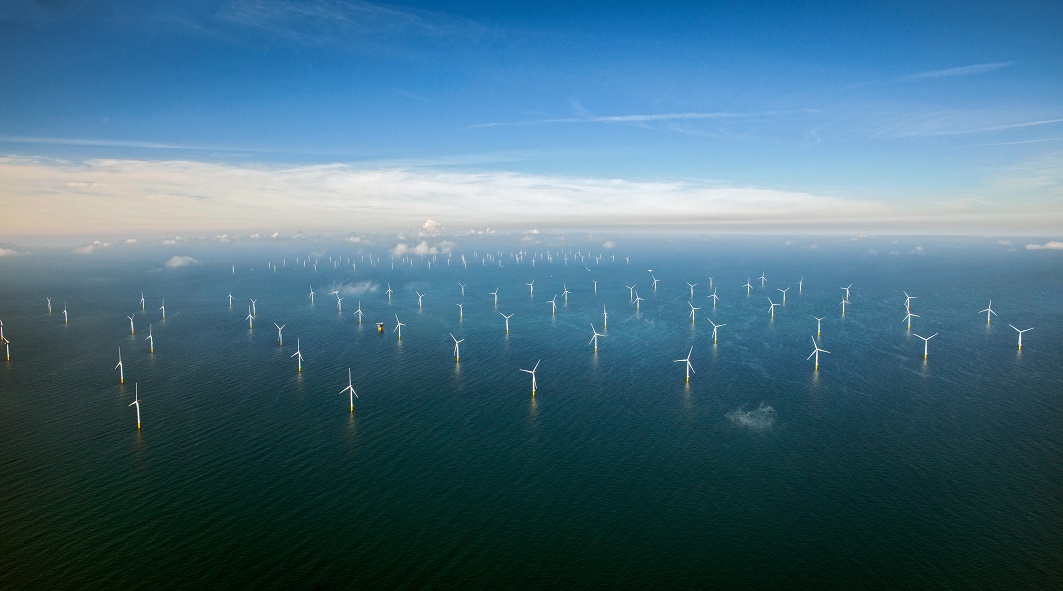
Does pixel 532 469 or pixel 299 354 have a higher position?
pixel 299 354

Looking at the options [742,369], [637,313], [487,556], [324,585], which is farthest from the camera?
[637,313]

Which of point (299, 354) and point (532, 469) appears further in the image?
point (299, 354)

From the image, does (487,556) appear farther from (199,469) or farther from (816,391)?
(816,391)

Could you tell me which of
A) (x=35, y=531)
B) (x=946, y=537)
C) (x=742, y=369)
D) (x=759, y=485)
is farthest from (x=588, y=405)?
(x=35, y=531)

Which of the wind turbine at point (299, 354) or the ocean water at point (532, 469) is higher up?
the wind turbine at point (299, 354)

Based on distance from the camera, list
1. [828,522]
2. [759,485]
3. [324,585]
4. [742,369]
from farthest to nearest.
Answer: [742,369] → [759,485] → [828,522] → [324,585]

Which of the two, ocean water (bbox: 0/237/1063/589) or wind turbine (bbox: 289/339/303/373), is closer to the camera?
ocean water (bbox: 0/237/1063/589)

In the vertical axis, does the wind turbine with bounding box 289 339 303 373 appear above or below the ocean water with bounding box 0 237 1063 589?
above

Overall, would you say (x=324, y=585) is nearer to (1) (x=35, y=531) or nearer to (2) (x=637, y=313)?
(1) (x=35, y=531)

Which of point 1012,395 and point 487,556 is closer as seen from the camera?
point 487,556

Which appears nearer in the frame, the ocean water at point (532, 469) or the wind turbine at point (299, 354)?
the ocean water at point (532, 469)
